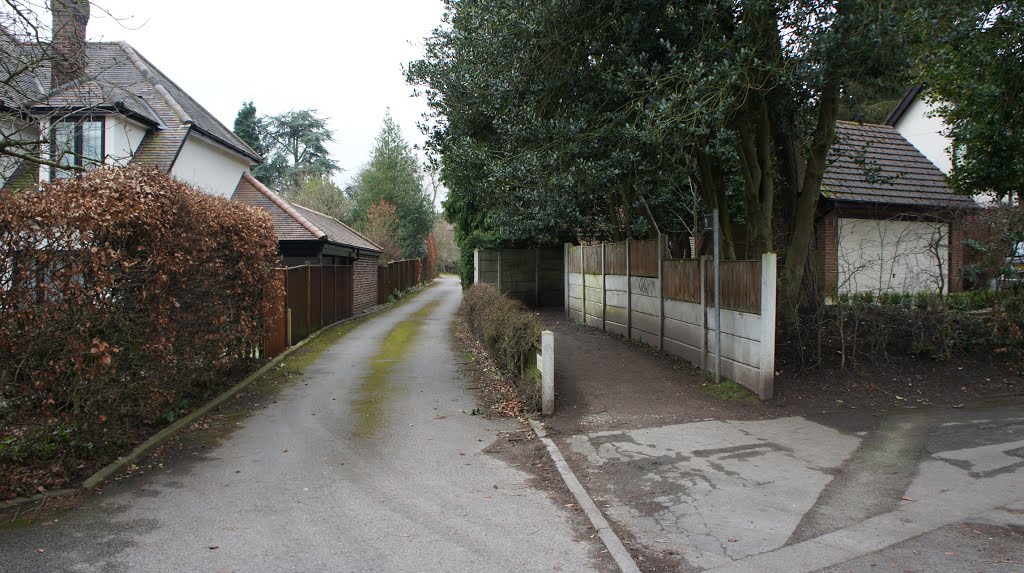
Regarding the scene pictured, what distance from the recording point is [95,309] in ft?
18.0

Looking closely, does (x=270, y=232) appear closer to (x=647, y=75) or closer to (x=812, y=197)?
(x=647, y=75)

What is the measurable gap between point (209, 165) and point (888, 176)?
19.2m

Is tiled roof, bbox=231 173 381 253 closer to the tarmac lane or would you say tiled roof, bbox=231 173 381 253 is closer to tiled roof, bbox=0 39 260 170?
tiled roof, bbox=0 39 260 170

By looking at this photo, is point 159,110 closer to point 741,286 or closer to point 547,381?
point 547,381

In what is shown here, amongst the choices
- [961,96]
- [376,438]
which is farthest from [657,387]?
[961,96]

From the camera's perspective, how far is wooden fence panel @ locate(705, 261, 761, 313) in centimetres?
815

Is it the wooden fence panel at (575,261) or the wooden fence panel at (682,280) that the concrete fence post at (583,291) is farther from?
the wooden fence panel at (682,280)

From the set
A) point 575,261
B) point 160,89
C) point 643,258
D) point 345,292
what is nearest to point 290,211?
point 345,292

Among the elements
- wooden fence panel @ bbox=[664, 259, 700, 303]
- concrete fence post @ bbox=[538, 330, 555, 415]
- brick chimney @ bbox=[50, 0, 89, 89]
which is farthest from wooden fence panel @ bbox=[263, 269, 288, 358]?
wooden fence panel @ bbox=[664, 259, 700, 303]

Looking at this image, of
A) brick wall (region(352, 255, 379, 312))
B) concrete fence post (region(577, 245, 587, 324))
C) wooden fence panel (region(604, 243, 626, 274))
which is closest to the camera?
wooden fence panel (region(604, 243, 626, 274))

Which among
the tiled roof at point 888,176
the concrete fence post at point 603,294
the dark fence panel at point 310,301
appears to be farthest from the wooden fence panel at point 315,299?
the tiled roof at point 888,176

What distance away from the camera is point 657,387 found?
30.5ft

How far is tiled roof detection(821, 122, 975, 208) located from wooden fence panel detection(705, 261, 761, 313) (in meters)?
9.60

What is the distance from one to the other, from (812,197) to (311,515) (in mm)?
7660
